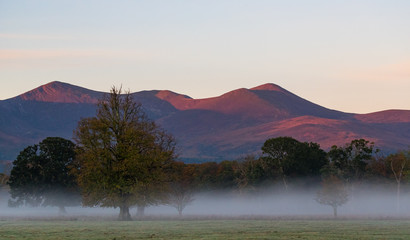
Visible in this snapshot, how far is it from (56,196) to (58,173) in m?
3.84

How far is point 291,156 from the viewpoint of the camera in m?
124

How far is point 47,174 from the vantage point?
9912cm

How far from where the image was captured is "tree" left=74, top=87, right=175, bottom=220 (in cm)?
7100

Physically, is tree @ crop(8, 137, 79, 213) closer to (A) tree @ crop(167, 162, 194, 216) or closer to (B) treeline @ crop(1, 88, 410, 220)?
(B) treeline @ crop(1, 88, 410, 220)

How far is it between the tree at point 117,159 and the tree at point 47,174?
26.4 m

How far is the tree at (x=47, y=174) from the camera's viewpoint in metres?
99.1

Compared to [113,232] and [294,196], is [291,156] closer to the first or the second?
[294,196]

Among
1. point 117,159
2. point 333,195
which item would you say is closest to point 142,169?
point 117,159

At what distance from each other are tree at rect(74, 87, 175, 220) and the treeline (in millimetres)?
110

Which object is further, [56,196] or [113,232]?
[56,196]

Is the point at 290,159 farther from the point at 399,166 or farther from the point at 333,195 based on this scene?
the point at 333,195

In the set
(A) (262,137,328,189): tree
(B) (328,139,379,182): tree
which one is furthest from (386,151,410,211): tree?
(A) (262,137,328,189): tree

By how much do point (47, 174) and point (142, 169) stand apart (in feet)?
108

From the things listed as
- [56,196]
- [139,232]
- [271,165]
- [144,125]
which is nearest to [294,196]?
[271,165]
